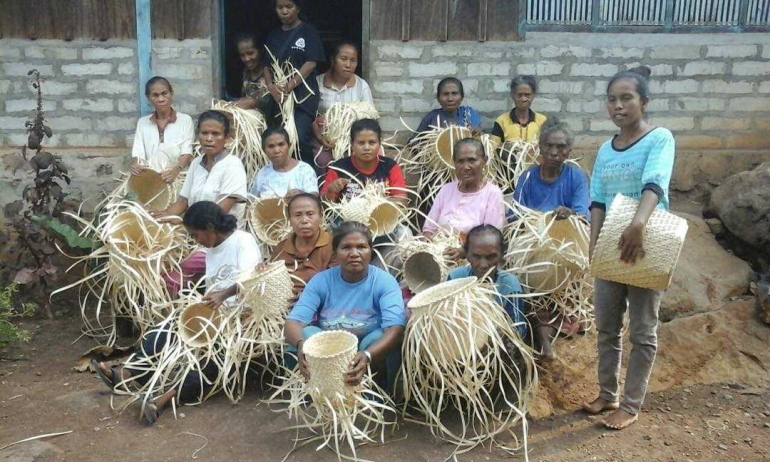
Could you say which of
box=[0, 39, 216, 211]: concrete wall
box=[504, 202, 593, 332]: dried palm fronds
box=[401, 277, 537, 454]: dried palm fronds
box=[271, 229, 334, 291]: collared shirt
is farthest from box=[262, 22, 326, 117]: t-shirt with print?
box=[401, 277, 537, 454]: dried palm fronds

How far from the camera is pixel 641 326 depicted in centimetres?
321

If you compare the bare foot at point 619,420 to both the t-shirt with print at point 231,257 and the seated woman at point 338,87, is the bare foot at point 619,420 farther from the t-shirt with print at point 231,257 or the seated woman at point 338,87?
the seated woman at point 338,87

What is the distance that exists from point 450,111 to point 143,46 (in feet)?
7.63

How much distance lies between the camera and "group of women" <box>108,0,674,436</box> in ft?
10.4

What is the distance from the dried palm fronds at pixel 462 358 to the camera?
3176mm

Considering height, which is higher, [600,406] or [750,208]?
[750,208]

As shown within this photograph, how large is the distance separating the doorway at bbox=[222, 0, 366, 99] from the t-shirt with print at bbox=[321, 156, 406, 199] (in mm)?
3358

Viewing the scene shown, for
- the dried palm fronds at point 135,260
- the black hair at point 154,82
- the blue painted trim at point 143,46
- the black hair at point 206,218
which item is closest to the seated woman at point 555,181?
the black hair at point 206,218

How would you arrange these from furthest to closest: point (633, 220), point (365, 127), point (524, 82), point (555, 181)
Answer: point (524, 82) → point (365, 127) → point (555, 181) → point (633, 220)

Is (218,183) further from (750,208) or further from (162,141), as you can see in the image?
(750,208)

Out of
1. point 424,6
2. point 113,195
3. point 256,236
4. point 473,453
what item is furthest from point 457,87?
point 473,453

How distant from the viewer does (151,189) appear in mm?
4902

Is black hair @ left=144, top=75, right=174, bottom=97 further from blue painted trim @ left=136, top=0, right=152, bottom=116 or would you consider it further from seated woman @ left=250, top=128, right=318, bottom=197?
seated woman @ left=250, top=128, right=318, bottom=197

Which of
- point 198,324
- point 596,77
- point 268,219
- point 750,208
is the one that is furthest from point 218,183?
point 750,208
